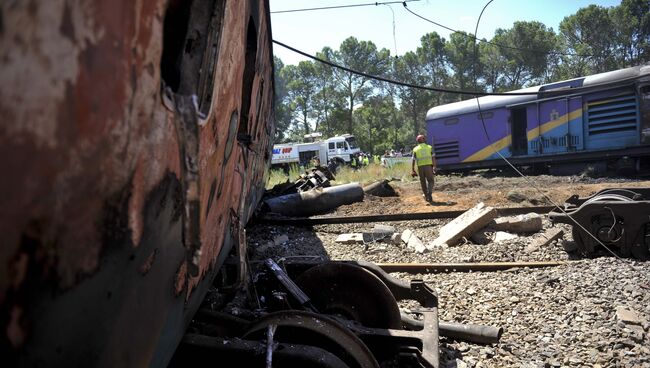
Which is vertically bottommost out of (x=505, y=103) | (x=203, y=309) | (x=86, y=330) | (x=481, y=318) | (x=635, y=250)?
(x=481, y=318)

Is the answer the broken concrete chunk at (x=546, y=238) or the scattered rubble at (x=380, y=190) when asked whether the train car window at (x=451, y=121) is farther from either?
the broken concrete chunk at (x=546, y=238)

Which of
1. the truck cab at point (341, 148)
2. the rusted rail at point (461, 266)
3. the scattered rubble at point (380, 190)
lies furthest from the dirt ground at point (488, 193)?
the truck cab at point (341, 148)

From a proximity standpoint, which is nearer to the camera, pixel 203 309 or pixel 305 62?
pixel 203 309

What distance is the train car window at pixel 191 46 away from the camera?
130 centimetres

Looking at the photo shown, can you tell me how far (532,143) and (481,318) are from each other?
42.7 feet

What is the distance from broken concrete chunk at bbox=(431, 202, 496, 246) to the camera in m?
6.57

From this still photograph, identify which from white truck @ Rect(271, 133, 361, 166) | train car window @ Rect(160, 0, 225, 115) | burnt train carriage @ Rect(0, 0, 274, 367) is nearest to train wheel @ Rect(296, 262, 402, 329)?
burnt train carriage @ Rect(0, 0, 274, 367)

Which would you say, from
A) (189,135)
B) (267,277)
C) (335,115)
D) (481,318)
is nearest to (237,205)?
(267,277)

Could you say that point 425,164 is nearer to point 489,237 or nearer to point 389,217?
point 389,217

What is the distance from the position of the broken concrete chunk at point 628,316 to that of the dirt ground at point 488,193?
5620 mm

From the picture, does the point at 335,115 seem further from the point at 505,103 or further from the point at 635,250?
the point at 635,250

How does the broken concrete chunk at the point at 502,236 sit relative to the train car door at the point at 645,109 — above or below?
below

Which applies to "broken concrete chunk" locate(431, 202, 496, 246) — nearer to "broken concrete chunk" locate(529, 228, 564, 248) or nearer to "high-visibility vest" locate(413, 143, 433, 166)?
"broken concrete chunk" locate(529, 228, 564, 248)

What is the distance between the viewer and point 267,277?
10.6 feet
